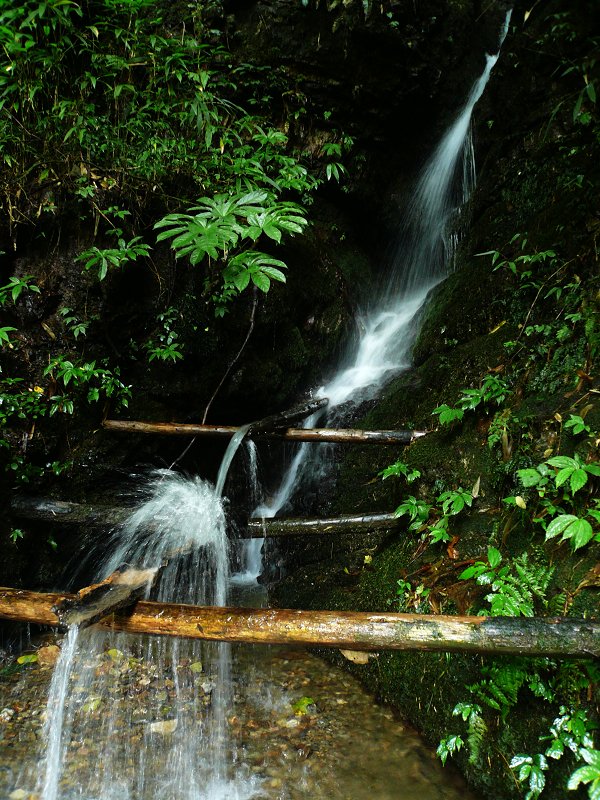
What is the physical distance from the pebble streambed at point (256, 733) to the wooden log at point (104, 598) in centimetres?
128

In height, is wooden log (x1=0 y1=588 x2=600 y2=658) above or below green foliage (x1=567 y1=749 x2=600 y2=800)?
above

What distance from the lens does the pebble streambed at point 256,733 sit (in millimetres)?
2670

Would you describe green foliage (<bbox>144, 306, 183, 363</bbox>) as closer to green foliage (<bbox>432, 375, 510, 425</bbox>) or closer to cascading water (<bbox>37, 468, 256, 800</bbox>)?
cascading water (<bbox>37, 468, 256, 800</bbox>)

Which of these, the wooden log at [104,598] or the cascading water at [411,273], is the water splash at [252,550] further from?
the wooden log at [104,598]

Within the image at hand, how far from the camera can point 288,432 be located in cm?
461

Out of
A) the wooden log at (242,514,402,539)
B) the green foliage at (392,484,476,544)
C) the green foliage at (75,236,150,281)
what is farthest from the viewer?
the green foliage at (75,236,150,281)

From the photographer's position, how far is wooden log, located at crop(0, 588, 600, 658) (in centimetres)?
205

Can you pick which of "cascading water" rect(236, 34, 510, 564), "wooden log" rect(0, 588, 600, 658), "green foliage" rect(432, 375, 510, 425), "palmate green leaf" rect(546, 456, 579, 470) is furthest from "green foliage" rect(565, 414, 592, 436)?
"cascading water" rect(236, 34, 510, 564)

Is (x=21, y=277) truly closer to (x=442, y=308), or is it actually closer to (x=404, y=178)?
(x=442, y=308)

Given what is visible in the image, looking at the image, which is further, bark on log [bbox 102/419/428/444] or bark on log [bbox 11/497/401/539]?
bark on log [bbox 102/419/428/444]

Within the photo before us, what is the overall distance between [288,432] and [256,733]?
2457mm

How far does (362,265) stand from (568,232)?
15.3 ft

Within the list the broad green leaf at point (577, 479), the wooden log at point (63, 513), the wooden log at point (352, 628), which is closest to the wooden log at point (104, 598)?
the wooden log at point (352, 628)

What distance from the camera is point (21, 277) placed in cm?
421
